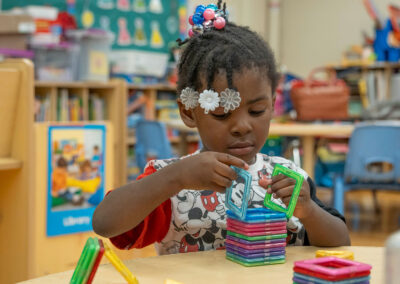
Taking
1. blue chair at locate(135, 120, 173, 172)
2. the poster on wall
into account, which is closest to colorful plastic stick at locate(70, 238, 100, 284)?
the poster on wall

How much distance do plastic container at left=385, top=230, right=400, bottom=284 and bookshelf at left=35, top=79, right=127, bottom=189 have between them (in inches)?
158

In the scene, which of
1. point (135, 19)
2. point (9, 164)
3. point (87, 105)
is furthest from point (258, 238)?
point (135, 19)

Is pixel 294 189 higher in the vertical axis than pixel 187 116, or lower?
lower

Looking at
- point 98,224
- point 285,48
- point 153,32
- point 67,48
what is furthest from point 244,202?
point 285,48

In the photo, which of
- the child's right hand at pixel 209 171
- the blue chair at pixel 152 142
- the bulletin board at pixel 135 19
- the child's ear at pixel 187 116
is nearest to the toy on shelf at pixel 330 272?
the child's right hand at pixel 209 171

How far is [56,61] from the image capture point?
4.54m

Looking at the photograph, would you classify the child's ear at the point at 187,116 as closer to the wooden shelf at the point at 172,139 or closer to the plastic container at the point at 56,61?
the plastic container at the point at 56,61

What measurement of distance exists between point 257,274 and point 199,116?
1.22 ft

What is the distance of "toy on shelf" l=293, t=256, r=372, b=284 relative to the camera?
65cm

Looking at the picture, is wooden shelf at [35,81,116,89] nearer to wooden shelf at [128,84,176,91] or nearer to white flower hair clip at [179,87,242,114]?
wooden shelf at [128,84,176,91]

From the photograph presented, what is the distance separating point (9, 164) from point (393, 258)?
1.71m

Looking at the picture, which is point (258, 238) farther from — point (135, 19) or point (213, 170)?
point (135, 19)

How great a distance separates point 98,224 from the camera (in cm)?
97

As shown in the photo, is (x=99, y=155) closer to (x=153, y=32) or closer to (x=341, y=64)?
Result: (x=153, y=32)
